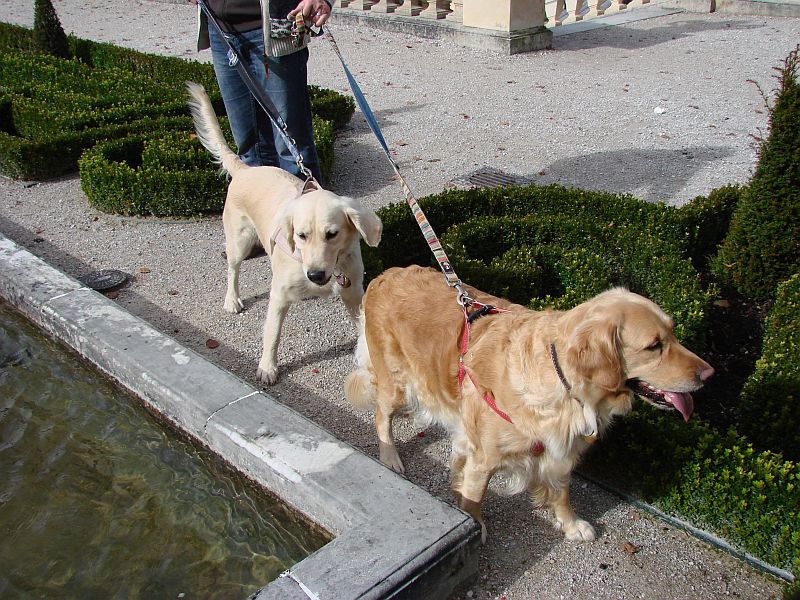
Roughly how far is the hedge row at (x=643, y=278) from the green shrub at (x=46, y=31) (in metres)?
8.98

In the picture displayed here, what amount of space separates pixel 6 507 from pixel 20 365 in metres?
1.47

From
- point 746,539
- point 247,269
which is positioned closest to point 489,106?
point 247,269

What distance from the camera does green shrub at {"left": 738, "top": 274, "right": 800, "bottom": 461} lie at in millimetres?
3793

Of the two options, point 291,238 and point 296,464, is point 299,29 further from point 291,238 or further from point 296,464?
point 296,464

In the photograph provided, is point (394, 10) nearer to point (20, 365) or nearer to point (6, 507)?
point (20, 365)

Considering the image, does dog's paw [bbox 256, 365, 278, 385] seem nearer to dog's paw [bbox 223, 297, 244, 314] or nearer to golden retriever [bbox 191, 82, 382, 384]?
golden retriever [bbox 191, 82, 382, 384]

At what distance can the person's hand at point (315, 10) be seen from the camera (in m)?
5.01

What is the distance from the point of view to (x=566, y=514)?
3.52 metres

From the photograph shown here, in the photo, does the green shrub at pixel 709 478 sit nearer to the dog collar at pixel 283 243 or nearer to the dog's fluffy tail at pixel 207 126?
the dog collar at pixel 283 243

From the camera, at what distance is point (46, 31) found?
1198 centimetres

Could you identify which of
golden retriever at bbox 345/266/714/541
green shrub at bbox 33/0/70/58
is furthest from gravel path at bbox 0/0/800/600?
green shrub at bbox 33/0/70/58

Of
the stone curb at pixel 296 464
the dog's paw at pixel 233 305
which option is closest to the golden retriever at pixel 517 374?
the stone curb at pixel 296 464

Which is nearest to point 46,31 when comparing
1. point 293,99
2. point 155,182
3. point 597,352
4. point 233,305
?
point 155,182

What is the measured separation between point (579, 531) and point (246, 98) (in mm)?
4240
